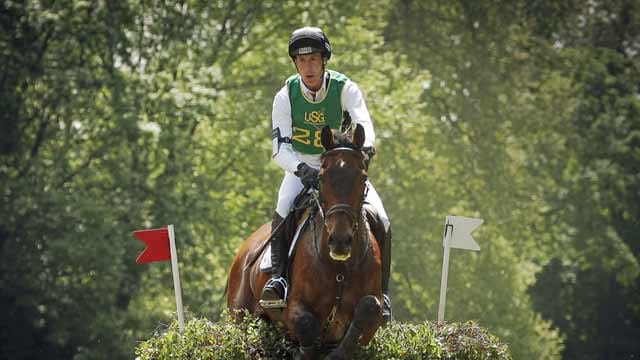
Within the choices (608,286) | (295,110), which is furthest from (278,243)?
(608,286)

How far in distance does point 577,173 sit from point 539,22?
428cm

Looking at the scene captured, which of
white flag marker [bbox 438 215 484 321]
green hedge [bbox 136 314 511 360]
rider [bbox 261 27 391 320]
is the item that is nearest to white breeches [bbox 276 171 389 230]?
rider [bbox 261 27 391 320]

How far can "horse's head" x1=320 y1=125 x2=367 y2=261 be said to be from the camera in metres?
8.26

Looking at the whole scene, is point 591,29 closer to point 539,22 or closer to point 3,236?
point 539,22

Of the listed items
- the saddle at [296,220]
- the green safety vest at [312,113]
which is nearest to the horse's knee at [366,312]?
the saddle at [296,220]

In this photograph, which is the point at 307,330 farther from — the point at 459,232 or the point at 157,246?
the point at 459,232

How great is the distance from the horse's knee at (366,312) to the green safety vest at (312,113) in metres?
1.62

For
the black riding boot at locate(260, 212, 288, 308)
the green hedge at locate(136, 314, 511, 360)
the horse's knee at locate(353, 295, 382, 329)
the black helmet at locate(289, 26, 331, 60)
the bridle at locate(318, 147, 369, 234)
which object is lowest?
the green hedge at locate(136, 314, 511, 360)

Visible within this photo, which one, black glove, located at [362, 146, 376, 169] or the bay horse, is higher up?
black glove, located at [362, 146, 376, 169]

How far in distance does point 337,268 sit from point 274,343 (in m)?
0.88

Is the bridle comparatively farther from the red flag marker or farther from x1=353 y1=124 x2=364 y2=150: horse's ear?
the red flag marker

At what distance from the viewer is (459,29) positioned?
30.8 meters

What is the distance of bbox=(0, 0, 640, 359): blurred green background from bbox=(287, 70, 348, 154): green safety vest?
13.2 m

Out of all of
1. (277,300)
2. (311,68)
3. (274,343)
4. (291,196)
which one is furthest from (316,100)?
(274,343)
